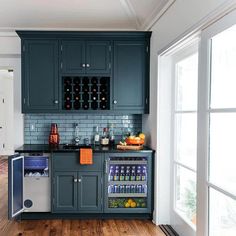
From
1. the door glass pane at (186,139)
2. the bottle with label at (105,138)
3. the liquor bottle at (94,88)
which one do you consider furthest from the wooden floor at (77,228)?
the liquor bottle at (94,88)

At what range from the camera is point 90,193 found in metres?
4.04

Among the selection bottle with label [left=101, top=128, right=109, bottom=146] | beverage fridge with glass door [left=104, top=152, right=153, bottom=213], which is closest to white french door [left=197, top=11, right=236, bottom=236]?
beverage fridge with glass door [left=104, top=152, right=153, bottom=213]

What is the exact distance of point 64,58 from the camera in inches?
168

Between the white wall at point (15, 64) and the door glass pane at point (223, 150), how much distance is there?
304cm

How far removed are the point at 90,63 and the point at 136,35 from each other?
72 centimetres

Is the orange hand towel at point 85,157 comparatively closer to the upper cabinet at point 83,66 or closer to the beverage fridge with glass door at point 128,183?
the beverage fridge with glass door at point 128,183

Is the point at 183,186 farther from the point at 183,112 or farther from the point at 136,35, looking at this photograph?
the point at 136,35

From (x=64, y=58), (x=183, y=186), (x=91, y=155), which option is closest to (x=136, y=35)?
(x=64, y=58)

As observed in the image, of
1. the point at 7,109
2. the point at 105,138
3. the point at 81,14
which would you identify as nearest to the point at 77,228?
the point at 105,138

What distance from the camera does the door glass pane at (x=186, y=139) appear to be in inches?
127

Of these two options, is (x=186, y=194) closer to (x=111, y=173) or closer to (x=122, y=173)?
(x=122, y=173)

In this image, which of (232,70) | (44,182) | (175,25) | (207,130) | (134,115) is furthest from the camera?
(134,115)

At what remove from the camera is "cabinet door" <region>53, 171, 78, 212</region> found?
13.2ft

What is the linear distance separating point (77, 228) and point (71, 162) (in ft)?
2.61
